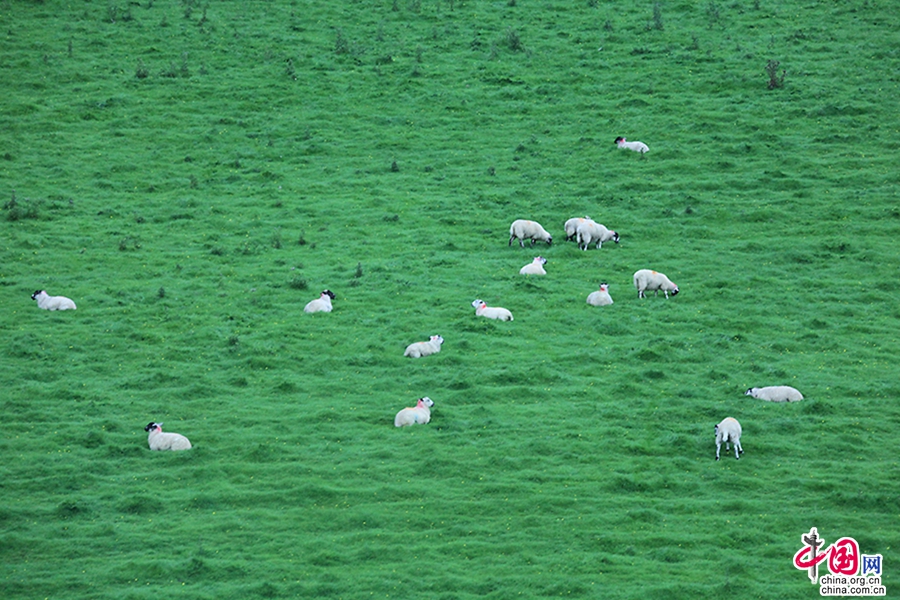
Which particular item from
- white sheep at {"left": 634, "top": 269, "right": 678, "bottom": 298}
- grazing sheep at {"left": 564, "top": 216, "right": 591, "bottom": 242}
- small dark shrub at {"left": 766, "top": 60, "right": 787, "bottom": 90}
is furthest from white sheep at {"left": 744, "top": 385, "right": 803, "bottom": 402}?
small dark shrub at {"left": 766, "top": 60, "right": 787, "bottom": 90}

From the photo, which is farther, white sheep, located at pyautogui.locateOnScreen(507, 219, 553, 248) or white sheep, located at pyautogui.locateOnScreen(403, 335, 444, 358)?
white sheep, located at pyautogui.locateOnScreen(507, 219, 553, 248)

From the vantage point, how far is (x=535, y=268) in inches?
1080

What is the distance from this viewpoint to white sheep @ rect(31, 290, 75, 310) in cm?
2534

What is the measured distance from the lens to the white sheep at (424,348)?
22.9m

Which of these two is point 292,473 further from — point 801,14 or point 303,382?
point 801,14

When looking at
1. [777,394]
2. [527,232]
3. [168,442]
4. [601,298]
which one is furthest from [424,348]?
[777,394]

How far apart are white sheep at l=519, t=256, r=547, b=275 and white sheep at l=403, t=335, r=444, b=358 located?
16.6 ft

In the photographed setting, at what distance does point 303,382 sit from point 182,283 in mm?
Answer: 6947

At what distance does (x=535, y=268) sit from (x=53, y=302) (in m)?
12.8

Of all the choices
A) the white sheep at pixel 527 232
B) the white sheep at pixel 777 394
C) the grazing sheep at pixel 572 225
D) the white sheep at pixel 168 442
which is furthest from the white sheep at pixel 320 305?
the white sheep at pixel 777 394

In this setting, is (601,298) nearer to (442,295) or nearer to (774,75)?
(442,295)

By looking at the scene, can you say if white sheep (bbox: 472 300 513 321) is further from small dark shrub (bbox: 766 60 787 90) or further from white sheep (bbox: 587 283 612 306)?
small dark shrub (bbox: 766 60 787 90)

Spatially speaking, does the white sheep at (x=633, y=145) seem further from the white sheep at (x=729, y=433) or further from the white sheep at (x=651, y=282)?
the white sheep at (x=729, y=433)

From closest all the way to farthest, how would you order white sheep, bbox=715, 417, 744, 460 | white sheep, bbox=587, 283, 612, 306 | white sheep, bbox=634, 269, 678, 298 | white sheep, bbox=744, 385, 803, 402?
white sheep, bbox=715, 417, 744, 460
white sheep, bbox=744, 385, 803, 402
white sheep, bbox=587, 283, 612, 306
white sheep, bbox=634, 269, 678, 298
